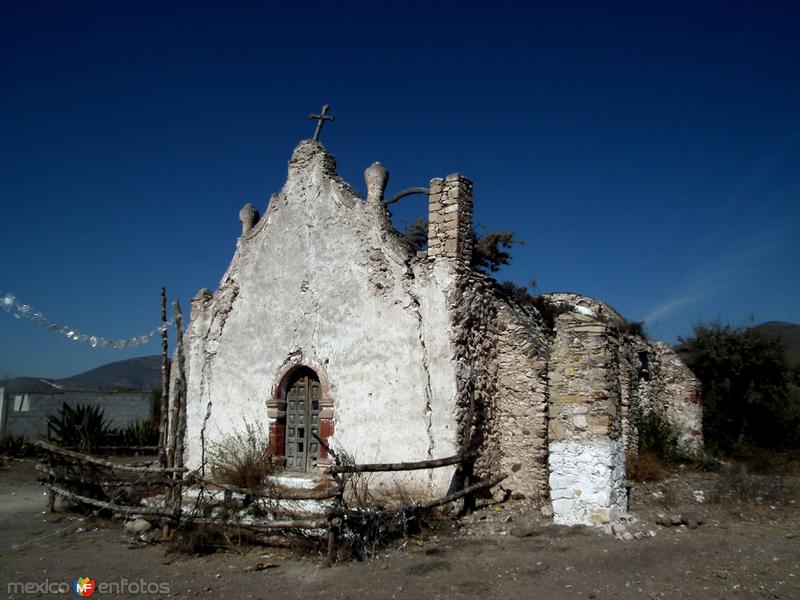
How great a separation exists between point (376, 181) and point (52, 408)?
16032 millimetres

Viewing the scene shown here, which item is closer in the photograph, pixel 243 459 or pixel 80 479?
pixel 80 479

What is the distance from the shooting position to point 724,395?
55.1 ft

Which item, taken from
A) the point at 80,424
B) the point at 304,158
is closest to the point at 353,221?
the point at 304,158

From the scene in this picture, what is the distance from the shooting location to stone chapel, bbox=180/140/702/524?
8.05 metres

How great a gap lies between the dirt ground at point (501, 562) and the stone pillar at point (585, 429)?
349 millimetres

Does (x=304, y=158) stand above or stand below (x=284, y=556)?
above

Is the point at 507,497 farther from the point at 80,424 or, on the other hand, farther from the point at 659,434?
the point at 80,424

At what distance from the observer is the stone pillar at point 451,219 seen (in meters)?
9.40

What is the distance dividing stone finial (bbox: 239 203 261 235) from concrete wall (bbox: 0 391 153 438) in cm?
927

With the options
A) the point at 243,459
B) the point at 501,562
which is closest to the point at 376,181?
the point at 243,459

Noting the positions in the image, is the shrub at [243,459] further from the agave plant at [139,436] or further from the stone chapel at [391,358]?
the agave plant at [139,436]

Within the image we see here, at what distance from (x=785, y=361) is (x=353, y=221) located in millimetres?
13313

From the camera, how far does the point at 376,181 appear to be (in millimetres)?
10609

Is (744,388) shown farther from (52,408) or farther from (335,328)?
(52,408)
